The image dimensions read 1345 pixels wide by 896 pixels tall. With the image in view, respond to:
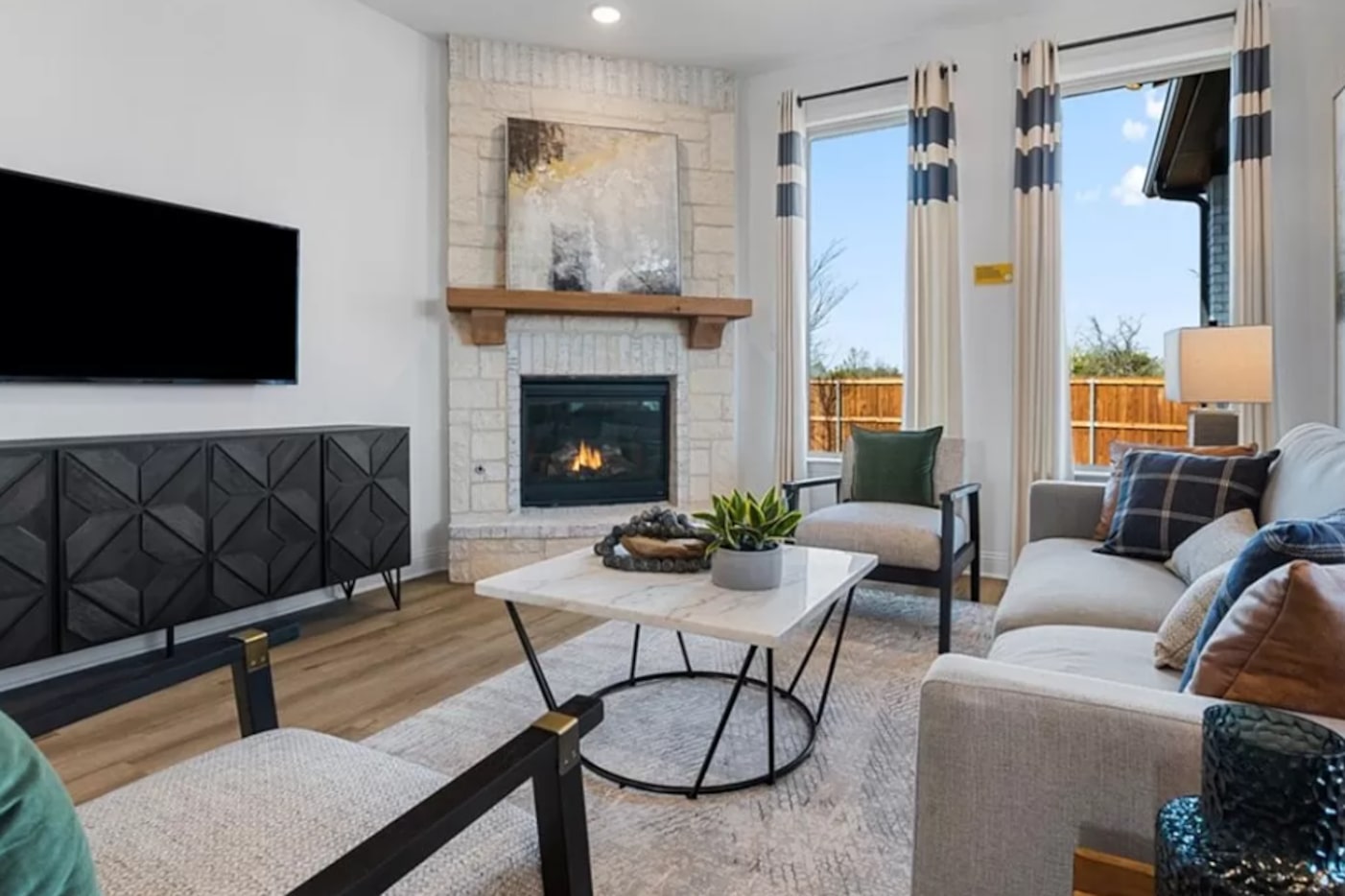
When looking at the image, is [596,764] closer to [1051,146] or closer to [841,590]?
[841,590]

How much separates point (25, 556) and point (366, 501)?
1.28m

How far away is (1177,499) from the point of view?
249cm

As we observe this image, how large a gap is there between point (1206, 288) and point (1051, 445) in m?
1.07

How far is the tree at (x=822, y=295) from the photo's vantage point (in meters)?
4.82

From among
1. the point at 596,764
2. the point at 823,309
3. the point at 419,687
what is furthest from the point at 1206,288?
the point at 419,687

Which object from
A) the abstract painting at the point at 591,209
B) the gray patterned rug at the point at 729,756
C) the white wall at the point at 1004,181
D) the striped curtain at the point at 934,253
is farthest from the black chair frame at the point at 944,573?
the abstract painting at the point at 591,209

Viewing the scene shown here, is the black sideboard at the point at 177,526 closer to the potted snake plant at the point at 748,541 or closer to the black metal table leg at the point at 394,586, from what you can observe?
the black metal table leg at the point at 394,586

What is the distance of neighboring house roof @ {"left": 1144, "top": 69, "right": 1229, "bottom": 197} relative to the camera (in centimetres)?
392

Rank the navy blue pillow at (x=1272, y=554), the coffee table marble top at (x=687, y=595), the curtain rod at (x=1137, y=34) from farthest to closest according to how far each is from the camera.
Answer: the curtain rod at (x=1137, y=34), the coffee table marble top at (x=687, y=595), the navy blue pillow at (x=1272, y=554)

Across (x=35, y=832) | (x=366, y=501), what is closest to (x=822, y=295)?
(x=366, y=501)

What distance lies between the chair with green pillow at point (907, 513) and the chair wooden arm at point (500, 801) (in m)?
2.25

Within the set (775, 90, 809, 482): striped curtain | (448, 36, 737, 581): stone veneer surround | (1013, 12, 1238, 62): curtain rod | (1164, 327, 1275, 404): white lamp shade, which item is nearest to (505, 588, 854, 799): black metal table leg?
(1164, 327, 1275, 404): white lamp shade

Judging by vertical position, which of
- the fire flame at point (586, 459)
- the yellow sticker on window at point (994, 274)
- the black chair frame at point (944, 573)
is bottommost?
the black chair frame at point (944, 573)

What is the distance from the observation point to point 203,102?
320 centimetres
